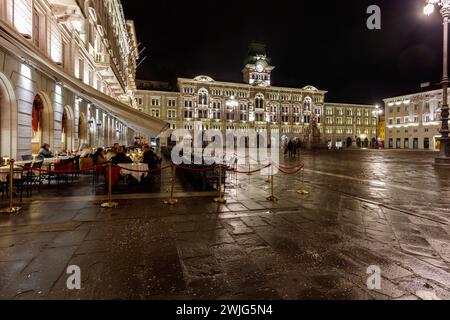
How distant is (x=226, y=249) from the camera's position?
4293mm

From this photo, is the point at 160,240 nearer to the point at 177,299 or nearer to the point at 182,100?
the point at 177,299

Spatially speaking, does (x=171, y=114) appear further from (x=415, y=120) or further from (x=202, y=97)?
(x=415, y=120)

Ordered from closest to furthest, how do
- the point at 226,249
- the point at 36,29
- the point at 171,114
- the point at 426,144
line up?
the point at 226,249 → the point at 36,29 → the point at 426,144 → the point at 171,114

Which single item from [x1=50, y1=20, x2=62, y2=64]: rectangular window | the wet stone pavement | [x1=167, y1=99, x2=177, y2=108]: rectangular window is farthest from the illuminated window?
[x1=167, y1=99, x2=177, y2=108]: rectangular window

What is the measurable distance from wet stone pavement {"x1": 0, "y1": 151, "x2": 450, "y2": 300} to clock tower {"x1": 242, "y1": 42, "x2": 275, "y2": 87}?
84574 mm

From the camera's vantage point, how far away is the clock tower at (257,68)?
89812mm

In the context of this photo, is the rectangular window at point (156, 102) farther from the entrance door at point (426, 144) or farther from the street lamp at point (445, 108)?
the entrance door at point (426, 144)

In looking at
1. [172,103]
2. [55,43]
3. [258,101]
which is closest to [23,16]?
Answer: [55,43]

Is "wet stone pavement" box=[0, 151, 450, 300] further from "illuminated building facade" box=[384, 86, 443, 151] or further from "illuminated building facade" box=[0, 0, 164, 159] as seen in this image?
"illuminated building facade" box=[384, 86, 443, 151]

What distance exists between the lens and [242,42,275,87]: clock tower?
89812mm

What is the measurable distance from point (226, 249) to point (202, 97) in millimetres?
77742

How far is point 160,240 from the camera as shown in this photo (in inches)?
182

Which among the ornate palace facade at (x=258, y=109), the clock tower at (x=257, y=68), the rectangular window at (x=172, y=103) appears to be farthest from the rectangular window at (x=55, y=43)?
the clock tower at (x=257, y=68)
